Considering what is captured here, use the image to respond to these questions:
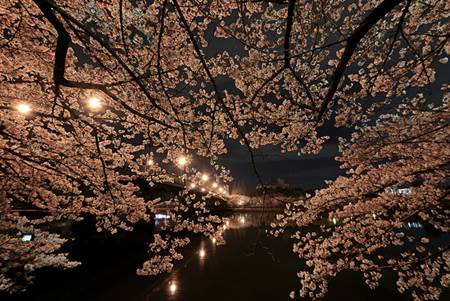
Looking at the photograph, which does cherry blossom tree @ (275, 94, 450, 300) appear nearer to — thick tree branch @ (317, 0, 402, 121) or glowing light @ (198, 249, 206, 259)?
thick tree branch @ (317, 0, 402, 121)

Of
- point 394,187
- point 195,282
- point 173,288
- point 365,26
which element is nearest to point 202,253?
point 195,282

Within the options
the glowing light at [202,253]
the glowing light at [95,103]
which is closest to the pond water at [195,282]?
the glowing light at [202,253]

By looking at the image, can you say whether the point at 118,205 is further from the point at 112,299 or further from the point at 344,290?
the point at 344,290

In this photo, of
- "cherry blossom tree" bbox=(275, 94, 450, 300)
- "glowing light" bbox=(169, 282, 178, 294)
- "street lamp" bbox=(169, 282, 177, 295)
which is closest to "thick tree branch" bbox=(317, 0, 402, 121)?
"cherry blossom tree" bbox=(275, 94, 450, 300)

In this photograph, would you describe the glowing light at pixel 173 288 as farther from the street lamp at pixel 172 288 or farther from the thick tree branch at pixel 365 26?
the thick tree branch at pixel 365 26

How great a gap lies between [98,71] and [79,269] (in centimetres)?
1983

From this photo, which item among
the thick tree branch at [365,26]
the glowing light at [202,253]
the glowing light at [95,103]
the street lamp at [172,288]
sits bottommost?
the street lamp at [172,288]

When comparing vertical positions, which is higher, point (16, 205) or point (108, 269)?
point (16, 205)

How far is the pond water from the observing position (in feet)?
55.8

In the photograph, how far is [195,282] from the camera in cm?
2011

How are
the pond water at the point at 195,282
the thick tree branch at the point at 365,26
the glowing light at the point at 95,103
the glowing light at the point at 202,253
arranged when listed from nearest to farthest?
the thick tree branch at the point at 365,26
the glowing light at the point at 95,103
the pond water at the point at 195,282
the glowing light at the point at 202,253

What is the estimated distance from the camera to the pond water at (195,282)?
55.8 feet

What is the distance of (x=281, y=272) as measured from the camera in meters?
21.9

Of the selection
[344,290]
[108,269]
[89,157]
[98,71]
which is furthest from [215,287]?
[98,71]
